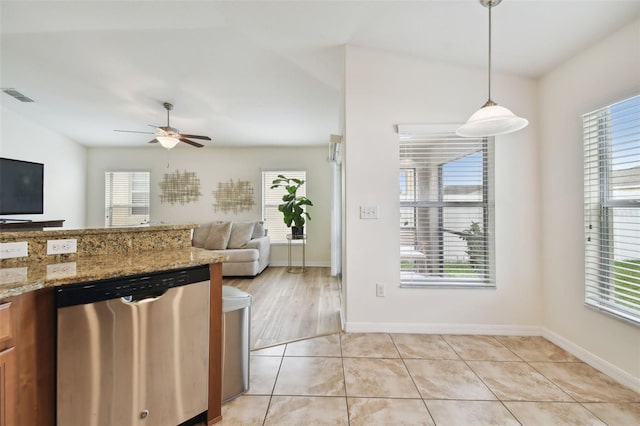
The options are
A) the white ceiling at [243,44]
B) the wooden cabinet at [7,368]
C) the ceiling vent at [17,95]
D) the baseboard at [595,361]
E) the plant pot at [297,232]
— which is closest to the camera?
the wooden cabinet at [7,368]

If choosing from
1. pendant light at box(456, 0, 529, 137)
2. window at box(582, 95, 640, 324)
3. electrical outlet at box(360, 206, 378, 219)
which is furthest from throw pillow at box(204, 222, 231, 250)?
window at box(582, 95, 640, 324)

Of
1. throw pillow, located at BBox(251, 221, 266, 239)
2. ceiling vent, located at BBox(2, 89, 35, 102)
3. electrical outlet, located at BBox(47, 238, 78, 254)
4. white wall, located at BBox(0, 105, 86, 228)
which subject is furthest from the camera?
Answer: throw pillow, located at BBox(251, 221, 266, 239)

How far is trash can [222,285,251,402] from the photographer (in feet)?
5.07

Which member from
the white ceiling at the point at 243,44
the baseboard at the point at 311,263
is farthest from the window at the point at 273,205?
the white ceiling at the point at 243,44

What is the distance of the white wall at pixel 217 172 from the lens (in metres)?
5.63

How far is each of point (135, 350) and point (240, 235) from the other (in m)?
3.70

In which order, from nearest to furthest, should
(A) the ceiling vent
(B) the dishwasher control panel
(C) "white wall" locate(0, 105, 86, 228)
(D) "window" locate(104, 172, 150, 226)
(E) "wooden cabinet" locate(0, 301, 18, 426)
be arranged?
(E) "wooden cabinet" locate(0, 301, 18, 426) → (B) the dishwasher control panel → (A) the ceiling vent → (C) "white wall" locate(0, 105, 86, 228) → (D) "window" locate(104, 172, 150, 226)

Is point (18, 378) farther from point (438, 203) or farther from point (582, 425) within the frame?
point (438, 203)

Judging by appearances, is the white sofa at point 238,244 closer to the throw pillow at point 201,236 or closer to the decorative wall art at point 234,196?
the throw pillow at point 201,236

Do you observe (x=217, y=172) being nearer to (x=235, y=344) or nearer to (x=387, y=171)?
(x=387, y=171)

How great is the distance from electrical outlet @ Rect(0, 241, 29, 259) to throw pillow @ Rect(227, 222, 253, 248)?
3433 mm

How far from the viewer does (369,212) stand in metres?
2.45

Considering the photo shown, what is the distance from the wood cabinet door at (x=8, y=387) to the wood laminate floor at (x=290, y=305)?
1.44 m

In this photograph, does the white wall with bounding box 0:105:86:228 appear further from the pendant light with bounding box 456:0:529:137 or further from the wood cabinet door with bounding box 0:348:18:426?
the pendant light with bounding box 456:0:529:137
